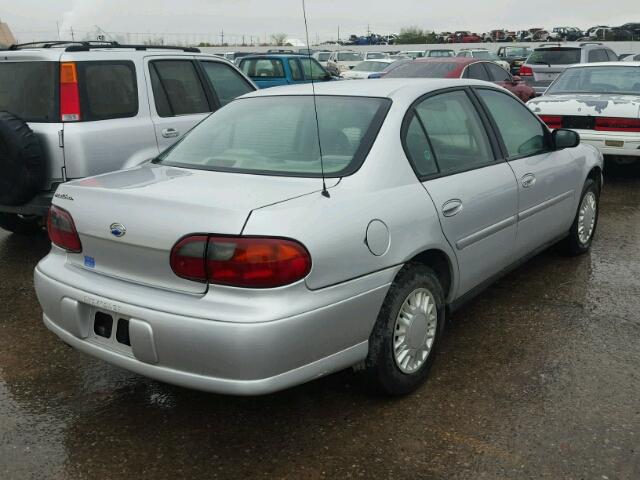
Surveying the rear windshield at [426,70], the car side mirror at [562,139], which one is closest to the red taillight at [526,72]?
the rear windshield at [426,70]

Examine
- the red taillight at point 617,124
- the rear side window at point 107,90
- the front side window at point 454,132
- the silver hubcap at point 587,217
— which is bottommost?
the silver hubcap at point 587,217

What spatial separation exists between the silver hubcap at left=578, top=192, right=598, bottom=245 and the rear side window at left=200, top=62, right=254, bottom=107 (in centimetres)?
342

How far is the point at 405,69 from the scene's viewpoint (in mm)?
12500

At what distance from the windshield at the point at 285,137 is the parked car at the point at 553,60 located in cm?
1286

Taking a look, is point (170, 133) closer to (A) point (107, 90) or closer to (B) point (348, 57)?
(A) point (107, 90)

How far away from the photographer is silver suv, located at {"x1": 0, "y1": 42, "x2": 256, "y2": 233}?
4.89m

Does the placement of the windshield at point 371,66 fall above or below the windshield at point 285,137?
below

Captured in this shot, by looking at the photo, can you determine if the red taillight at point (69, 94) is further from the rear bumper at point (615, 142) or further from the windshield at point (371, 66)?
the windshield at point (371, 66)

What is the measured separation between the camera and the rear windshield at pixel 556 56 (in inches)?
607

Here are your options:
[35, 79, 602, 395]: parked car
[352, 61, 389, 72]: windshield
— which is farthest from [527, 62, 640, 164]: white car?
[352, 61, 389, 72]: windshield

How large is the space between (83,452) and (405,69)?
10780 mm

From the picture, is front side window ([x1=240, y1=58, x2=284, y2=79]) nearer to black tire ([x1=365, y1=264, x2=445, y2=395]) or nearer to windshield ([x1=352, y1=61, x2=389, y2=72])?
windshield ([x1=352, y1=61, x2=389, y2=72])

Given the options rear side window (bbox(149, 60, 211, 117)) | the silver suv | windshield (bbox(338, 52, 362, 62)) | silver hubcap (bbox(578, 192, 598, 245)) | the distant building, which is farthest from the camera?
windshield (bbox(338, 52, 362, 62))

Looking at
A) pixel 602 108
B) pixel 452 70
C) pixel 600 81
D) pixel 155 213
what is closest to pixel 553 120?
pixel 602 108
